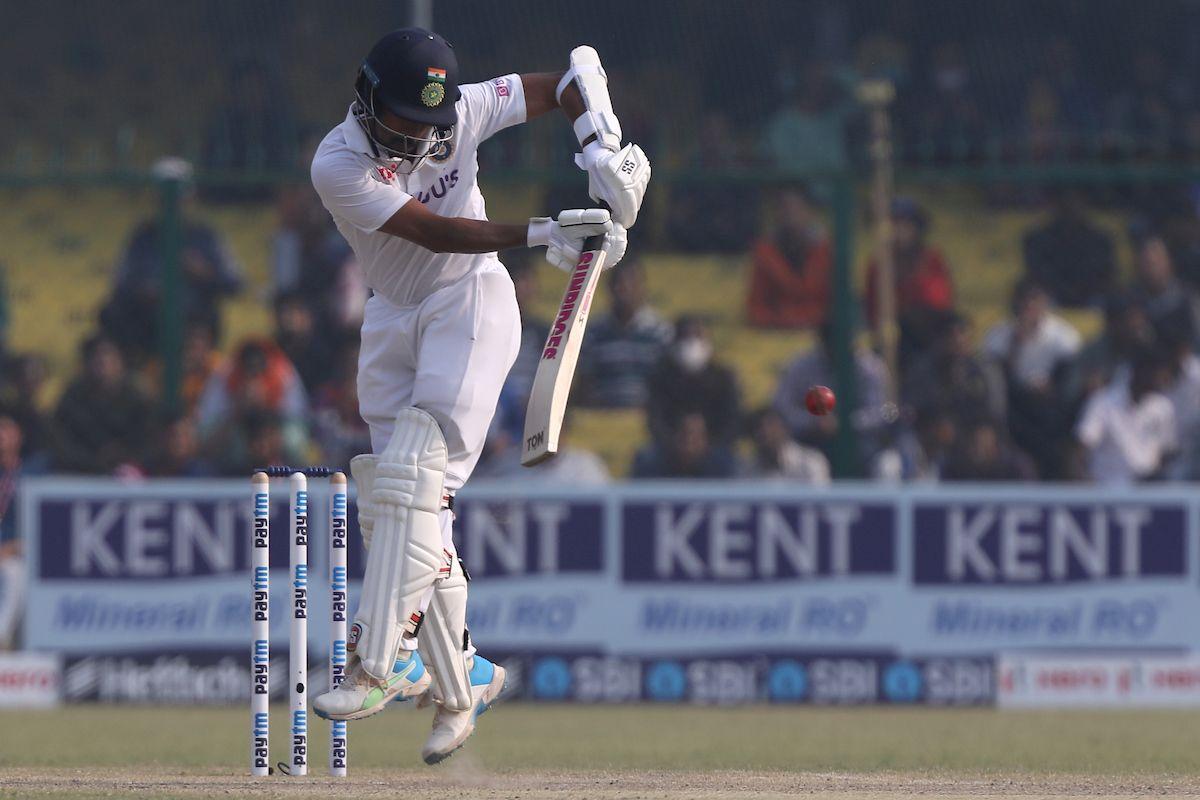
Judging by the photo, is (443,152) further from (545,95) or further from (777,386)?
(777,386)

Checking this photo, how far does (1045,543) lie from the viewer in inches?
444

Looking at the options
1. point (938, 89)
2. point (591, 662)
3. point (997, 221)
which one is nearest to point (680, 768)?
point (591, 662)

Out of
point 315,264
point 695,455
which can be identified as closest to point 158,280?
point 315,264

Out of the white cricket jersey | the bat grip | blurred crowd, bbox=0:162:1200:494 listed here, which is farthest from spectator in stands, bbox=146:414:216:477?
the bat grip

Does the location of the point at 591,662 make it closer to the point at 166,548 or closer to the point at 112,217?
the point at 166,548

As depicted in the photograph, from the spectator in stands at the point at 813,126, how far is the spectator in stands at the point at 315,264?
3329 millimetres

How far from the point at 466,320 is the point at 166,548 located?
540cm

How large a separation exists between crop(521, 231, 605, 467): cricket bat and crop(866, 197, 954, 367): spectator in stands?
20.2 feet

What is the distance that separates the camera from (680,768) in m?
7.16

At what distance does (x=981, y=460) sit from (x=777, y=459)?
121 cm

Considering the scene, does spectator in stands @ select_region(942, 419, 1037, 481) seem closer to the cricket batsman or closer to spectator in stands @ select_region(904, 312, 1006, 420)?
spectator in stands @ select_region(904, 312, 1006, 420)

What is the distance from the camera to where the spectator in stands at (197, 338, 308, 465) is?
11676mm

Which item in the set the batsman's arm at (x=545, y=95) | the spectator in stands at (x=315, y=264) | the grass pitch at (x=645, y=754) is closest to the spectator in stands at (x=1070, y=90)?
the spectator in stands at (x=315, y=264)

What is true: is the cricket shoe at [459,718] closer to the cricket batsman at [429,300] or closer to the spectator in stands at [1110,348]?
the cricket batsman at [429,300]
